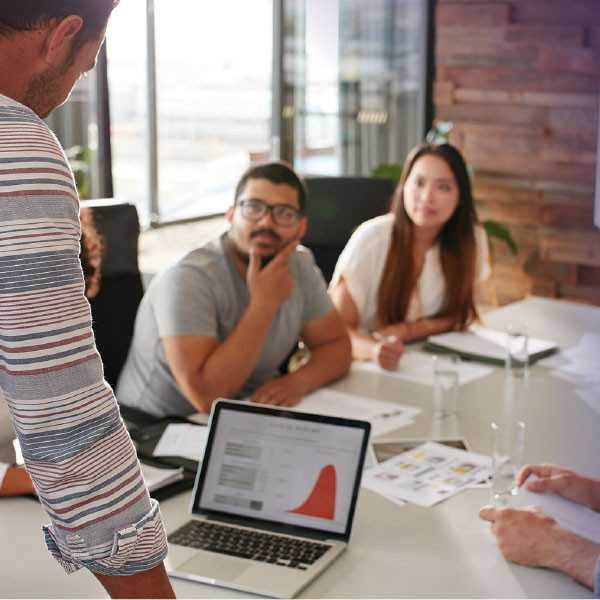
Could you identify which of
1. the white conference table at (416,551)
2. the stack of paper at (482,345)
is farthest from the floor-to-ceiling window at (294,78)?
the white conference table at (416,551)

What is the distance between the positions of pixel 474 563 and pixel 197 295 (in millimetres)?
1065

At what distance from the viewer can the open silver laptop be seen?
4.40ft

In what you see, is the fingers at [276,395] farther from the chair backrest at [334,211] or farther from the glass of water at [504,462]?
the chair backrest at [334,211]

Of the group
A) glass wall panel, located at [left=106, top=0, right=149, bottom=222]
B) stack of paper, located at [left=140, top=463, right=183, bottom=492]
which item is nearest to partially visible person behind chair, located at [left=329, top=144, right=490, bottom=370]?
stack of paper, located at [left=140, top=463, right=183, bottom=492]

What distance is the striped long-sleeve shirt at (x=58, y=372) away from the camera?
0.81 meters

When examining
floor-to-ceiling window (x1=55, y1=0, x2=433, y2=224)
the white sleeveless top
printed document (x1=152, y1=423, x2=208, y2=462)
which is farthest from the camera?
floor-to-ceiling window (x1=55, y1=0, x2=433, y2=224)

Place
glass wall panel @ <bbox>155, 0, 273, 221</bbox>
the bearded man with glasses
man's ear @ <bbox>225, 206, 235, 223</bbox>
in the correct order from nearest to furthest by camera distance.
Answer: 1. the bearded man with glasses
2. man's ear @ <bbox>225, 206, 235, 223</bbox>
3. glass wall panel @ <bbox>155, 0, 273, 221</bbox>

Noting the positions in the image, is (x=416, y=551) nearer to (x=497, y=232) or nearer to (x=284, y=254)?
(x=284, y=254)

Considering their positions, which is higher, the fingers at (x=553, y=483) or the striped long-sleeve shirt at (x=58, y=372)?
the striped long-sleeve shirt at (x=58, y=372)

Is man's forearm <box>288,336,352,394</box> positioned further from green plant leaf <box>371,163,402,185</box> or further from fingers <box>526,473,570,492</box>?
green plant leaf <box>371,163,402,185</box>

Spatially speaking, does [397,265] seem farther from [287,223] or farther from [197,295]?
[197,295]

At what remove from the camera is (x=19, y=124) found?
83 centimetres

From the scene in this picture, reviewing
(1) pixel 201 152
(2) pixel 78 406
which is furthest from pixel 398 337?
(1) pixel 201 152

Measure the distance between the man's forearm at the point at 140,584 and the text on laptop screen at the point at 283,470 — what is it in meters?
0.53
